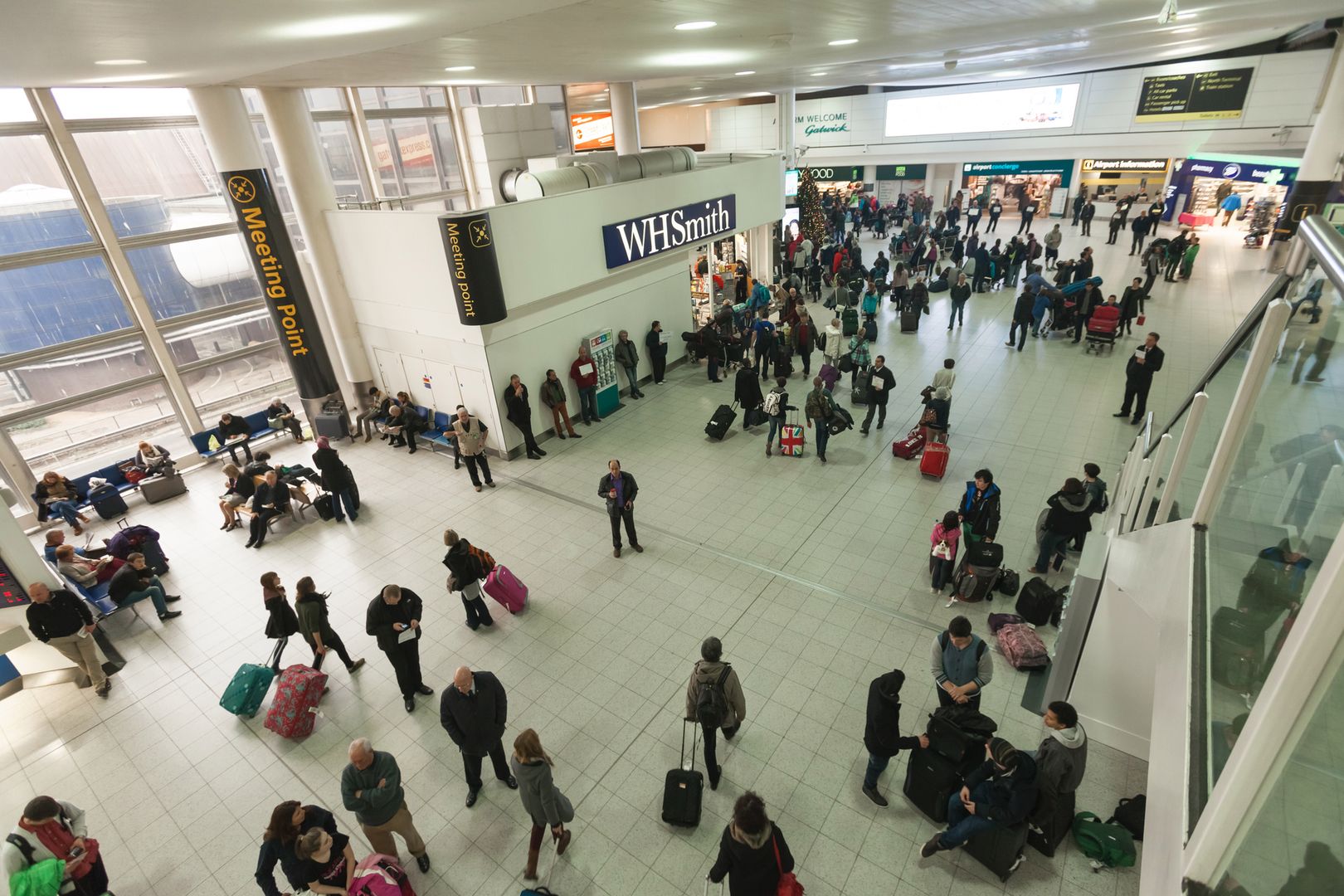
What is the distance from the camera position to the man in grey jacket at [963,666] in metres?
4.73

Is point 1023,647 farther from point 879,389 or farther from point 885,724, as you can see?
point 879,389

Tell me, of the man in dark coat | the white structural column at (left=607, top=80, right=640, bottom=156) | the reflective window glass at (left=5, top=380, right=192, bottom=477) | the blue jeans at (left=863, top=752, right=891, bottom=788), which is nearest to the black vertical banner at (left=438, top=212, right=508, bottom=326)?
the man in dark coat

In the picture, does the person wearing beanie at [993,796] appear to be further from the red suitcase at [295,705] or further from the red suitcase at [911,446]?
the red suitcase at [911,446]

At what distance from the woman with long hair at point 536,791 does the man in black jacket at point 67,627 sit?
5615mm

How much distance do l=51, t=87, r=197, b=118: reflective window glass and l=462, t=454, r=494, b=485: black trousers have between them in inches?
281

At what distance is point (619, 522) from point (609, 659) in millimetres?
1949

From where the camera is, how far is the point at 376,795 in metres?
4.21

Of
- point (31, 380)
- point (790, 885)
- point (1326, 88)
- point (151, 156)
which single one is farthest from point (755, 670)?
point (1326, 88)

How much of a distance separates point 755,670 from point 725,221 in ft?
38.1

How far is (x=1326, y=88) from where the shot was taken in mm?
15969

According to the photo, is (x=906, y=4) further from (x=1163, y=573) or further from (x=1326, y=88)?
(x=1326, y=88)

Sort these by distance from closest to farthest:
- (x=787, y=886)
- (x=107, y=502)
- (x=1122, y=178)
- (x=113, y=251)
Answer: (x=787, y=886) < (x=107, y=502) < (x=113, y=251) < (x=1122, y=178)

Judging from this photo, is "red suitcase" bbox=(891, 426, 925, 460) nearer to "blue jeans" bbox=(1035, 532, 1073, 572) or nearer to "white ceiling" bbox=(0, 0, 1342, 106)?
"blue jeans" bbox=(1035, 532, 1073, 572)

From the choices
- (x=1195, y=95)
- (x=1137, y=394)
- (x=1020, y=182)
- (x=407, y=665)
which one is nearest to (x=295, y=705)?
(x=407, y=665)
